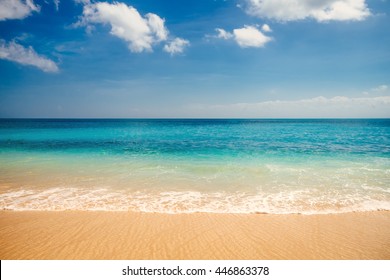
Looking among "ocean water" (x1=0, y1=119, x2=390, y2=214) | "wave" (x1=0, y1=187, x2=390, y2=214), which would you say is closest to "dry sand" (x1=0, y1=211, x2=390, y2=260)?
"wave" (x1=0, y1=187, x2=390, y2=214)

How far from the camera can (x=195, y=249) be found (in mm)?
4617

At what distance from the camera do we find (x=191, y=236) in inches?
200

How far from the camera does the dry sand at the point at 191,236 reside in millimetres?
4457

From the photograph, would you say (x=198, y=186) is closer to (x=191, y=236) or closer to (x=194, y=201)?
(x=194, y=201)

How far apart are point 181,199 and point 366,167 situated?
11428 mm

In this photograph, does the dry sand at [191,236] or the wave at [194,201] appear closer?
the dry sand at [191,236]

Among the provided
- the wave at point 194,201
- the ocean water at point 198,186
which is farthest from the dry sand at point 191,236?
the ocean water at point 198,186

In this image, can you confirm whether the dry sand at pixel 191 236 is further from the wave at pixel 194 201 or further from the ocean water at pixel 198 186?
the ocean water at pixel 198 186

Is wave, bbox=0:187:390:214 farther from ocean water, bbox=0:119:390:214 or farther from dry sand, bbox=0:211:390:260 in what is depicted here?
dry sand, bbox=0:211:390:260

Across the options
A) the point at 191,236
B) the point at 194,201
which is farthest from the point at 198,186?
the point at 191,236

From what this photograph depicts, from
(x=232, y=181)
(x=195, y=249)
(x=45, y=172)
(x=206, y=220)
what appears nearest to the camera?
(x=195, y=249)
